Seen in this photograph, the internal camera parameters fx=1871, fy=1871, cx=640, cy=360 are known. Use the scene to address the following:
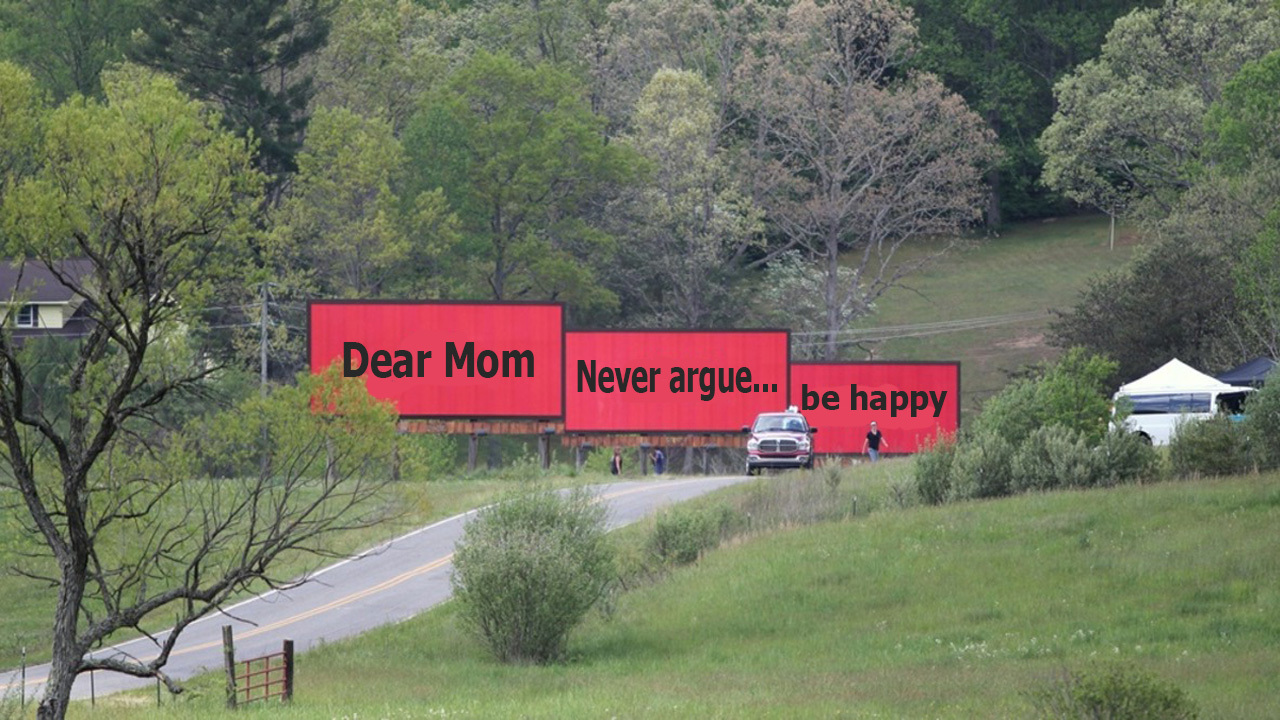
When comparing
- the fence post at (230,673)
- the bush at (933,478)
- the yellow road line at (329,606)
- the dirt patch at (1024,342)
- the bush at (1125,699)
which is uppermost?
the dirt patch at (1024,342)

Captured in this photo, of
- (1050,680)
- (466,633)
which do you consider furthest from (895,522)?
(1050,680)

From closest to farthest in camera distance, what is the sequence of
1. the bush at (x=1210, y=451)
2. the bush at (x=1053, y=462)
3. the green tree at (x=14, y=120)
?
1. the green tree at (x=14, y=120)
2. the bush at (x=1210, y=451)
3. the bush at (x=1053, y=462)

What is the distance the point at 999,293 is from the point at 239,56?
135 ft

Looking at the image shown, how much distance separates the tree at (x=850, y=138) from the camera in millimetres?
79625

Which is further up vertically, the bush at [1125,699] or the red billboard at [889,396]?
the red billboard at [889,396]

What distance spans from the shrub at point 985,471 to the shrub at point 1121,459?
1.96 metres

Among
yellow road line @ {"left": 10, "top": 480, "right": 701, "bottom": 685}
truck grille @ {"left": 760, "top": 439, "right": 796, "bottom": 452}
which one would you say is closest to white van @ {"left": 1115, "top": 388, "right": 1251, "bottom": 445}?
truck grille @ {"left": 760, "top": 439, "right": 796, "bottom": 452}

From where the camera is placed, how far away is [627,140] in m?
81.4

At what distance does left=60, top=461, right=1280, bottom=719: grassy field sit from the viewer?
79.4ft

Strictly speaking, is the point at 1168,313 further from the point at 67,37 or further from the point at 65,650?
the point at 67,37

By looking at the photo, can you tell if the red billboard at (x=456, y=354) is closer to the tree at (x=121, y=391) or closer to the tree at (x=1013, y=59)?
the tree at (x=121, y=391)

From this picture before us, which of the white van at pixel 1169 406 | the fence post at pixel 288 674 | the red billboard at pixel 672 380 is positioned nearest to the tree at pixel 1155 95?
the red billboard at pixel 672 380

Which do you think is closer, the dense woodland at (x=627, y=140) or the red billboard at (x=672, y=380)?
the red billboard at (x=672, y=380)

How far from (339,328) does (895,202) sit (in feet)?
99.3
